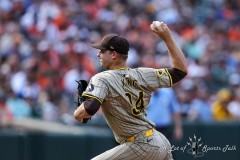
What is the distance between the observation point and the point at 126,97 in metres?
7.59

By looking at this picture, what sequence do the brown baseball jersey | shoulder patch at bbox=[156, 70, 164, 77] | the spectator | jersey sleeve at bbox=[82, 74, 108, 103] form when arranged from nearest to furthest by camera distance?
jersey sleeve at bbox=[82, 74, 108, 103], the brown baseball jersey, shoulder patch at bbox=[156, 70, 164, 77], the spectator

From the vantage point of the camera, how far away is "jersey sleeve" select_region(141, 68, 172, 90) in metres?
7.78

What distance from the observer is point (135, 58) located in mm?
17391

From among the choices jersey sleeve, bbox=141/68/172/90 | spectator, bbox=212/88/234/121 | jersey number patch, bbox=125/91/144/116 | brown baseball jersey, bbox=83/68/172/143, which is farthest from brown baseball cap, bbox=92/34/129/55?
spectator, bbox=212/88/234/121

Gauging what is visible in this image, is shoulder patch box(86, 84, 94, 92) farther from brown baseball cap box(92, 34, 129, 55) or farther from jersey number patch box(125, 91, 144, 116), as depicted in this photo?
brown baseball cap box(92, 34, 129, 55)

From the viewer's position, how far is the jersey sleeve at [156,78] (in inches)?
306

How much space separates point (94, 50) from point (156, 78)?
9.97 m

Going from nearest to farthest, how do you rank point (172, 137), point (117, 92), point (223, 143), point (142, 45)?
point (117, 92) → point (172, 137) → point (223, 143) → point (142, 45)

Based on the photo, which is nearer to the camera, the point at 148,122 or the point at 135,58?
the point at 148,122

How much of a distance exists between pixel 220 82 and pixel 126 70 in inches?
412

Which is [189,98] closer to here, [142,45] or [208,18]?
[142,45]

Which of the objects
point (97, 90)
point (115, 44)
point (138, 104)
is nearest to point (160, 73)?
point (138, 104)

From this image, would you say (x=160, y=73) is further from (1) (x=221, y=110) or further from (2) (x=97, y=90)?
(1) (x=221, y=110)

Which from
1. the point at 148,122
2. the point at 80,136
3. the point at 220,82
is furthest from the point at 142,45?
the point at 148,122
